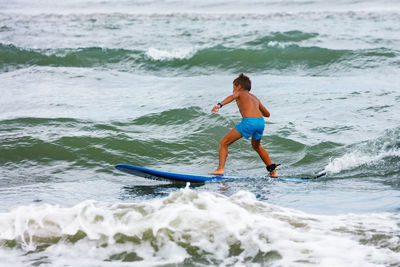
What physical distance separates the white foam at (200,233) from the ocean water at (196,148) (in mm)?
16

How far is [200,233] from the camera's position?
451 centimetres

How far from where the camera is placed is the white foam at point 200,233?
4.16m

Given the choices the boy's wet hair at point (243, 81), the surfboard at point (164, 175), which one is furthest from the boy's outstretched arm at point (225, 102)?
the surfboard at point (164, 175)

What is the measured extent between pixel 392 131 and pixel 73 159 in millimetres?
5659

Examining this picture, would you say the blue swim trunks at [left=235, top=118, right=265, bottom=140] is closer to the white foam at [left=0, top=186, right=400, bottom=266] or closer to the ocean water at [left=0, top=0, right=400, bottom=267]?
the ocean water at [left=0, top=0, right=400, bottom=267]

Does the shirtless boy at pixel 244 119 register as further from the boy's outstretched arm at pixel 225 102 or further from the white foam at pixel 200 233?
the white foam at pixel 200 233

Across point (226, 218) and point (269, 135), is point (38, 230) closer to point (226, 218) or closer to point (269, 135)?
point (226, 218)

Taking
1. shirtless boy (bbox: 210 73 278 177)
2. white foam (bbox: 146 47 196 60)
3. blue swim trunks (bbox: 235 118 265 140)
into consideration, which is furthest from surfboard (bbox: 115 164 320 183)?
white foam (bbox: 146 47 196 60)

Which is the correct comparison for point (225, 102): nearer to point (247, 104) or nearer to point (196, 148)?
point (247, 104)

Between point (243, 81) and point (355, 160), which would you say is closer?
point (243, 81)

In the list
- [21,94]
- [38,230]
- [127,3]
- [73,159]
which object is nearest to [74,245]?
[38,230]

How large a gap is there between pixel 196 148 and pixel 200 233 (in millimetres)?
5097

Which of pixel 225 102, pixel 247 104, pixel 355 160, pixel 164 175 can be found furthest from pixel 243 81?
pixel 355 160

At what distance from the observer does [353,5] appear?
128ft
